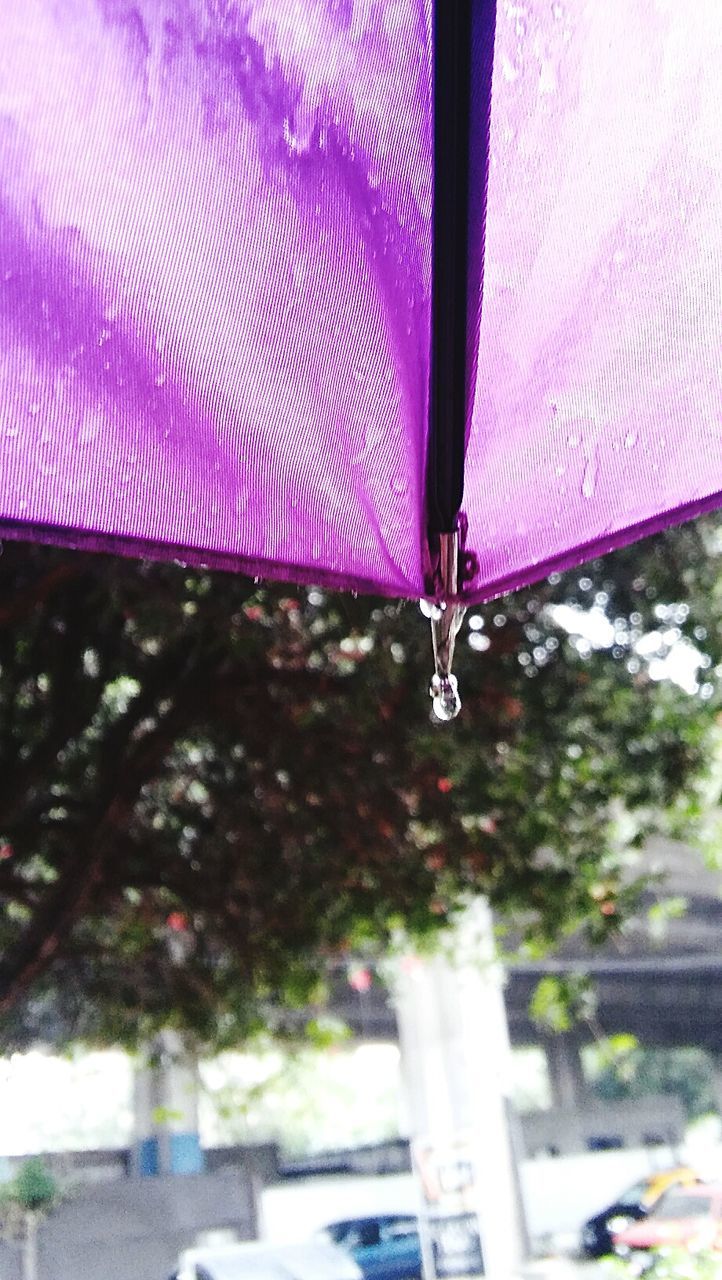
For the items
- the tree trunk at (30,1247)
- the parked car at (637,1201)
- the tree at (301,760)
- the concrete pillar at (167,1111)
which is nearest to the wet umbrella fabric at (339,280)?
the tree at (301,760)

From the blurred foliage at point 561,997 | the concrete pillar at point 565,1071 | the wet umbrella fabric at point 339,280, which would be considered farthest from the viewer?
the concrete pillar at point 565,1071

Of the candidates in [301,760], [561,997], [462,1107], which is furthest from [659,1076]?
[301,760]

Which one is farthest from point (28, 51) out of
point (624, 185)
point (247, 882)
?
point (247, 882)

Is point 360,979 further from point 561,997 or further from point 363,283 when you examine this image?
point 363,283

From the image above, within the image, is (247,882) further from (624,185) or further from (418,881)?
(624,185)

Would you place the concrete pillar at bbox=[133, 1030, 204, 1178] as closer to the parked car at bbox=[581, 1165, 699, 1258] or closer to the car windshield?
the parked car at bbox=[581, 1165, 699, 1258]

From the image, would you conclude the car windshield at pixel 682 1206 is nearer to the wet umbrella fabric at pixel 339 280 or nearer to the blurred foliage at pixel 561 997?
the blurred foliage at pixel 561 997

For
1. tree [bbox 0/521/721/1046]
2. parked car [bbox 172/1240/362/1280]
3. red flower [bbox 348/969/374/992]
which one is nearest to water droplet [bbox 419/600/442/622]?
tree [bbox 0/521/721/1046]
